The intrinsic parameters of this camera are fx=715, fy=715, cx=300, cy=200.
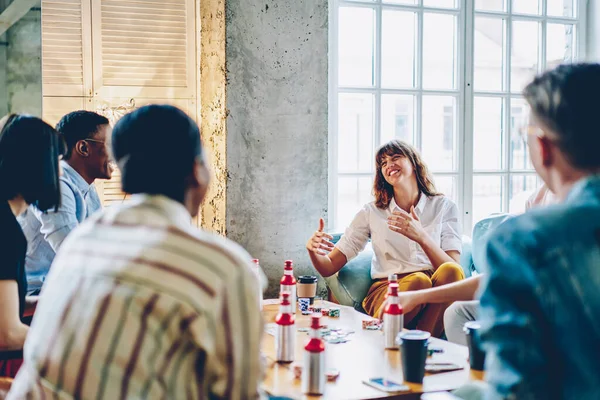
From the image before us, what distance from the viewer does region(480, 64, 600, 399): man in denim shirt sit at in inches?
42.0

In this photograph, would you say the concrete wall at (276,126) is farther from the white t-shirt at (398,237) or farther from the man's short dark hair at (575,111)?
the man's short dark hair at (575,111)

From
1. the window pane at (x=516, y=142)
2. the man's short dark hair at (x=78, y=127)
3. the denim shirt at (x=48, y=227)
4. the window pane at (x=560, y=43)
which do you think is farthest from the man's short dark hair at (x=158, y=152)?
the window pane at (x=560, y=43)

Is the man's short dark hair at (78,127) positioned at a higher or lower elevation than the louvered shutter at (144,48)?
lower

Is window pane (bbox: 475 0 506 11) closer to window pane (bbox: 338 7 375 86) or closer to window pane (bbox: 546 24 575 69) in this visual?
window pane (bbox: 546 24 575 69)

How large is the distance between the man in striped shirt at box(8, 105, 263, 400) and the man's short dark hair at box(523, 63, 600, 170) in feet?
1.80

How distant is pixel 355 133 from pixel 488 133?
95cm

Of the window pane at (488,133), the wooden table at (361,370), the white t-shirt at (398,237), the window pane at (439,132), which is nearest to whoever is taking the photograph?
the wooden table at (361,370)

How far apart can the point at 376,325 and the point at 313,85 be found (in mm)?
1736

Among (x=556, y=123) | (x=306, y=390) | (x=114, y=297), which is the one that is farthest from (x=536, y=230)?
(x=306, y=390)

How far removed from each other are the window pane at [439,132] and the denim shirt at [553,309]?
3.49m

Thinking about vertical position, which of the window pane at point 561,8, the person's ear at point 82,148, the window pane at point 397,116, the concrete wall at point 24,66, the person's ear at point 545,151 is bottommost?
the person's ear at point 545,151

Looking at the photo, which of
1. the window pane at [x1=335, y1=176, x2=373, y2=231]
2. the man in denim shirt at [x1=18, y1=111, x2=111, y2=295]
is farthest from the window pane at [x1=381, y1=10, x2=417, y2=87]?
the man in denim shirt at [x1=18, y1=111, x2=111, y2=295]

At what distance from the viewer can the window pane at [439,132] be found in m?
4.53

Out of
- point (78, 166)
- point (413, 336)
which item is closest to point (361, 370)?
point (413, 336)
